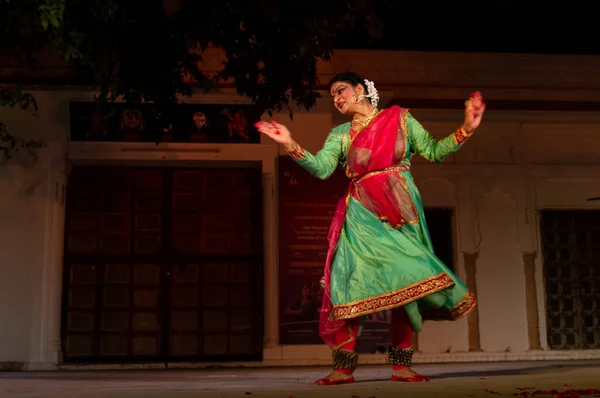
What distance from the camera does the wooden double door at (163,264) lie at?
9391mm

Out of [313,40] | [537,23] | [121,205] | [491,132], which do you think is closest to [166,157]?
[121,205]

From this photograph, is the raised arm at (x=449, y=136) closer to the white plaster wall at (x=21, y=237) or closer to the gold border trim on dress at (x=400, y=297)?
the gold border trim on dress at (x=400, y=297)

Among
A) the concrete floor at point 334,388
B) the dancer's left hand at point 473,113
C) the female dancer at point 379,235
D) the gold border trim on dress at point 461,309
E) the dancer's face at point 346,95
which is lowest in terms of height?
the concrete floor at point 334,388

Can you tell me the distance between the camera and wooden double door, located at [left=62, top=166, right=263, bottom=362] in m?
9.39

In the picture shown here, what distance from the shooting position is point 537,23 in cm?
1031

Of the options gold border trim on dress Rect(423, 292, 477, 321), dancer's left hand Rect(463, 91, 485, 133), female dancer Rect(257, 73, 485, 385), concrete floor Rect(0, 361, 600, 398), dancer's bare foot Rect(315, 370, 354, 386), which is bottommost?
concrete floor Rect(0, 361, 600, 398)

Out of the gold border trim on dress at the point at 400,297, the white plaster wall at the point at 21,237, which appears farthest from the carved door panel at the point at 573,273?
the white plaster wall at the point at 21,237

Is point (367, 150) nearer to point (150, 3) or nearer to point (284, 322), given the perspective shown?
point (150, 3)

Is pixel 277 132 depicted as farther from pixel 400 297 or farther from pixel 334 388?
pixel 334 388

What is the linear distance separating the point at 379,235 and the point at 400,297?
41 cm

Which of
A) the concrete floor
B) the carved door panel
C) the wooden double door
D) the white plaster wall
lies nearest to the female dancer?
the concrete floor

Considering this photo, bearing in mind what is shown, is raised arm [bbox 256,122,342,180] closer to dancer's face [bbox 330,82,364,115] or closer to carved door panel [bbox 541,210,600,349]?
dancer's face [bbox 330,82,364,115]

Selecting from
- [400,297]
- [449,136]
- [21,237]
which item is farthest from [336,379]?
[21,237]

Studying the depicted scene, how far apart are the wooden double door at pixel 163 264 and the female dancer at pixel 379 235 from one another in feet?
15.4
